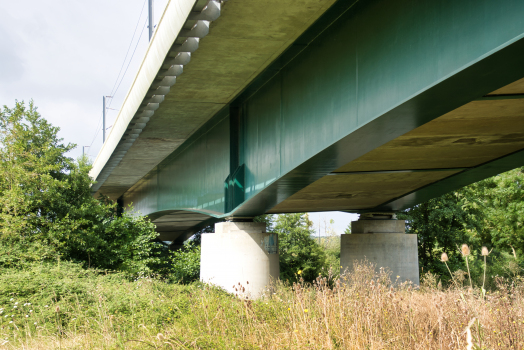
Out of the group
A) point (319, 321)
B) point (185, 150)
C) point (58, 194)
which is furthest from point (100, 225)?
point (319, 321)

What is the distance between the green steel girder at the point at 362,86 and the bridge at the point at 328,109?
0.07 feet

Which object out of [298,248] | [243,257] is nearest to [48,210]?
[243,257]

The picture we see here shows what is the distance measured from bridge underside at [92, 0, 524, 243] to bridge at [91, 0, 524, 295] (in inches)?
1.0

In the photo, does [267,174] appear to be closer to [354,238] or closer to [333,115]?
[333,115]

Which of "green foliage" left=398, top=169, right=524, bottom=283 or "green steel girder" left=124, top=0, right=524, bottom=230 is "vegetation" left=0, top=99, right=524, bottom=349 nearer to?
"green foliage" left=398, top=169, right=524, bottom=283

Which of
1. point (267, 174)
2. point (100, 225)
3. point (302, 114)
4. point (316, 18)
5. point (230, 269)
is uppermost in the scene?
point (316, 18)

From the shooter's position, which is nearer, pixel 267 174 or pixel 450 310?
pixel 450 310

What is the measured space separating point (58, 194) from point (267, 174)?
818 cm

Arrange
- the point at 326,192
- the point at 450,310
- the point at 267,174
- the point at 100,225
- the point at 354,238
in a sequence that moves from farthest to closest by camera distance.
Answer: the point at 100,225, the point at 354,238, the point at 326,192, the point at 267,174, the point at 450,310

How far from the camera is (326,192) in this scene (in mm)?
12461

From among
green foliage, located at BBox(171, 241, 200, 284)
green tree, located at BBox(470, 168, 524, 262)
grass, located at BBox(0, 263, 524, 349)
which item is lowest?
green foliage, located at BBox(171, 241, 200, 284)

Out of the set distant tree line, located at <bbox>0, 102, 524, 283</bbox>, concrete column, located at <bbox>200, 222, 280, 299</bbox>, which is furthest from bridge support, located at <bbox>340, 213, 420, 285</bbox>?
concrete column, located at <bbox>200, 222, 280, 299</bbox>

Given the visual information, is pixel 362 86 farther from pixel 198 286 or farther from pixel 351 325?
pixel 198 286

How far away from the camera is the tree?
14.1m
